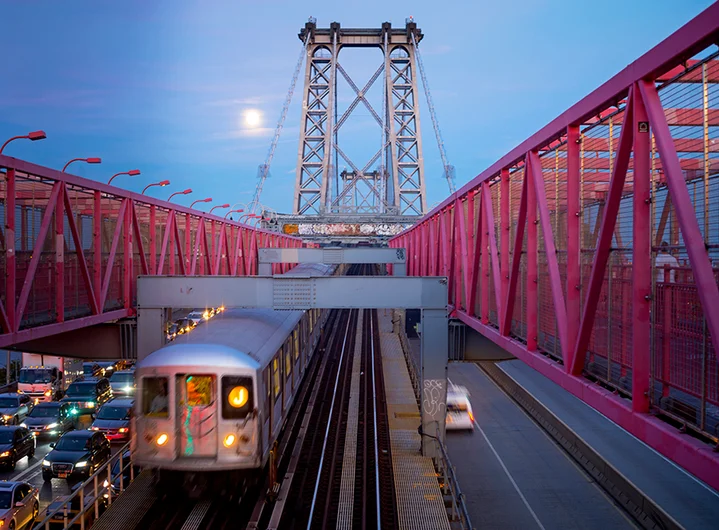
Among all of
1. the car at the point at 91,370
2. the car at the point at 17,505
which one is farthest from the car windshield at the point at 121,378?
the car at the point at 17,505

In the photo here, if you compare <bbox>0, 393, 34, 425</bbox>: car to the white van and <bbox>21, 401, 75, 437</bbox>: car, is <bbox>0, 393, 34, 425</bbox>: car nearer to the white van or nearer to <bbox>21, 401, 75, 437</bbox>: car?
<bbox>21, 401, 75, 437</bbox>: car

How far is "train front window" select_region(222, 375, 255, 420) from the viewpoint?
8008mm

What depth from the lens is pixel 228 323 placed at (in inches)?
389

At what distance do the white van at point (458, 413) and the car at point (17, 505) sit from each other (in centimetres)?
1389

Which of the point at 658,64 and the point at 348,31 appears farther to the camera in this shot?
the point at 348,31

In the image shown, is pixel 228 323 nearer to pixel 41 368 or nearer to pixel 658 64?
pixel 658 64

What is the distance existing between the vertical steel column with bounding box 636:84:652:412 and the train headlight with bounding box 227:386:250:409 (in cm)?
573

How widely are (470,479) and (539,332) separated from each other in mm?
11198

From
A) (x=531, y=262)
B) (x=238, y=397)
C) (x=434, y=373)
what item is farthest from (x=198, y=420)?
(x=531, y=262)

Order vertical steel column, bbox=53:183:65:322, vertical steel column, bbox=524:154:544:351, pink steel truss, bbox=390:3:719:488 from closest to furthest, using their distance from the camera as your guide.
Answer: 1. pink steel truss, bbox=390:3:719:488
2. vertical steel column, bbox=524:154:544:351
3. vertical steel column, bbox=53:183:65:322

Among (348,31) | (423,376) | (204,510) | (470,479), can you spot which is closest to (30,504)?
(204,510)

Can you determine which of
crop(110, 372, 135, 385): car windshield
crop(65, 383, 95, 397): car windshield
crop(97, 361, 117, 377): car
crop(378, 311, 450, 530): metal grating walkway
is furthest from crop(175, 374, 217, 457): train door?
crop(97, 361, 117, 377): car

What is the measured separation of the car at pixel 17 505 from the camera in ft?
33.7

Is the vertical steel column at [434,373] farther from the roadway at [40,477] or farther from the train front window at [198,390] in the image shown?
the roadway at [40,477]
